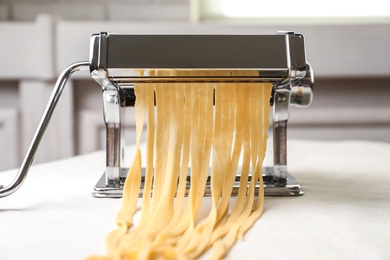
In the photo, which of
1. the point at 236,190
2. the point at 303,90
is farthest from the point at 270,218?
the point at 303,90

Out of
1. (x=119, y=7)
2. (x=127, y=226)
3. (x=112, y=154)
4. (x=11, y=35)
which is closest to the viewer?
(x=127, y=226)

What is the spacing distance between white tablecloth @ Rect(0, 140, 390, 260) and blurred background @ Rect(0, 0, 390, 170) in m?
0.52

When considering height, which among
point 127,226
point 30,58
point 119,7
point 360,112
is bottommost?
point 127,226

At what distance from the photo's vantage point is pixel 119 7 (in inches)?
50.2

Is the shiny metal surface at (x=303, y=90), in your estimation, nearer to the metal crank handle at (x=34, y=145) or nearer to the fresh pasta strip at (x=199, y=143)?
the fresh pasta strip at (x=199, y=143)

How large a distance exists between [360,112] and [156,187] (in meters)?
0.87

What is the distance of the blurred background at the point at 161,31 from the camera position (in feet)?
3.83

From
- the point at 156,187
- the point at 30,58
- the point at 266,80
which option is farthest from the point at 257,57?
the point at 30,58

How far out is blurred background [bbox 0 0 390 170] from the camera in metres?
1.17

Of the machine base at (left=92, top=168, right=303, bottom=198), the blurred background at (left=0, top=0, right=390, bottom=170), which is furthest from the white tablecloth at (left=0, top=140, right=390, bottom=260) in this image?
the blurred background at (left=0, top=0, right=390, bottom=170)

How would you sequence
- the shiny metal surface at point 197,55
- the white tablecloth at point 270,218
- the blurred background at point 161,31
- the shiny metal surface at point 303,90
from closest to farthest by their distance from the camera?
the white tablecloth at point 270,218
the shiny metal surface at point 197,55
the shiny metal surface at point 303,90
the blurred background at point 161,31

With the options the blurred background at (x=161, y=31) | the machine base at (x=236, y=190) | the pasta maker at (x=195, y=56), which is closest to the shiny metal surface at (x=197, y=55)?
the pasta maker at (x=195, y=56)

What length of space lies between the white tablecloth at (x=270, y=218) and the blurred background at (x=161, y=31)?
0.52 meters

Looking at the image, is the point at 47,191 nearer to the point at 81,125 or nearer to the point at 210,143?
the point at 210,143
